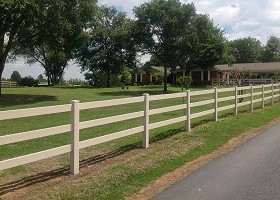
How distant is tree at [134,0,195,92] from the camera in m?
48.8

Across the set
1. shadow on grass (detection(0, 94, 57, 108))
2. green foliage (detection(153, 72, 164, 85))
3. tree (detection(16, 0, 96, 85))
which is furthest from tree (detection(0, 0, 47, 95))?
green foliage (detection(153, 72, 164, 85))

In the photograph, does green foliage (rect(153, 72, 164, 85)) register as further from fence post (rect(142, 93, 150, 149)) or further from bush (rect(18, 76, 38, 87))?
fence post (rect(142, 93, 150, 149))

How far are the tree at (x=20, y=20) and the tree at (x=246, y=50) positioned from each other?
82.1 m

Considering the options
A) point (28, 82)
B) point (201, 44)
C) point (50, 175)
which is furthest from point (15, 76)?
point (50, 175)

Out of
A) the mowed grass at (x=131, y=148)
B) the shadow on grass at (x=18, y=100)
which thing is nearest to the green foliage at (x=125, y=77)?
the shadow on grass at (x=18, y=100)

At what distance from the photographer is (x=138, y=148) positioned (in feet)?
33.0

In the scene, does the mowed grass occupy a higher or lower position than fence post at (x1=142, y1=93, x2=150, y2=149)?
lower

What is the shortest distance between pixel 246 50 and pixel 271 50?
20.6 ft

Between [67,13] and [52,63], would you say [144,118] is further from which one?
[52,63]

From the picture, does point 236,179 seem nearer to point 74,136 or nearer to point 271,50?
point 74,136

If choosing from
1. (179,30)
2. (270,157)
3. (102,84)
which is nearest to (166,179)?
(270,157)

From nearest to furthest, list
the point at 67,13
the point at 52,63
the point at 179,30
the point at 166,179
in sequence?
the point at 166,179 → the point at 67,13 → the point at 179,30 → the point at 52,63

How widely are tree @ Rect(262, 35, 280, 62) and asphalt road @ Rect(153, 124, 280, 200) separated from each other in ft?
334

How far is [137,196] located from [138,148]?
3.69 m
